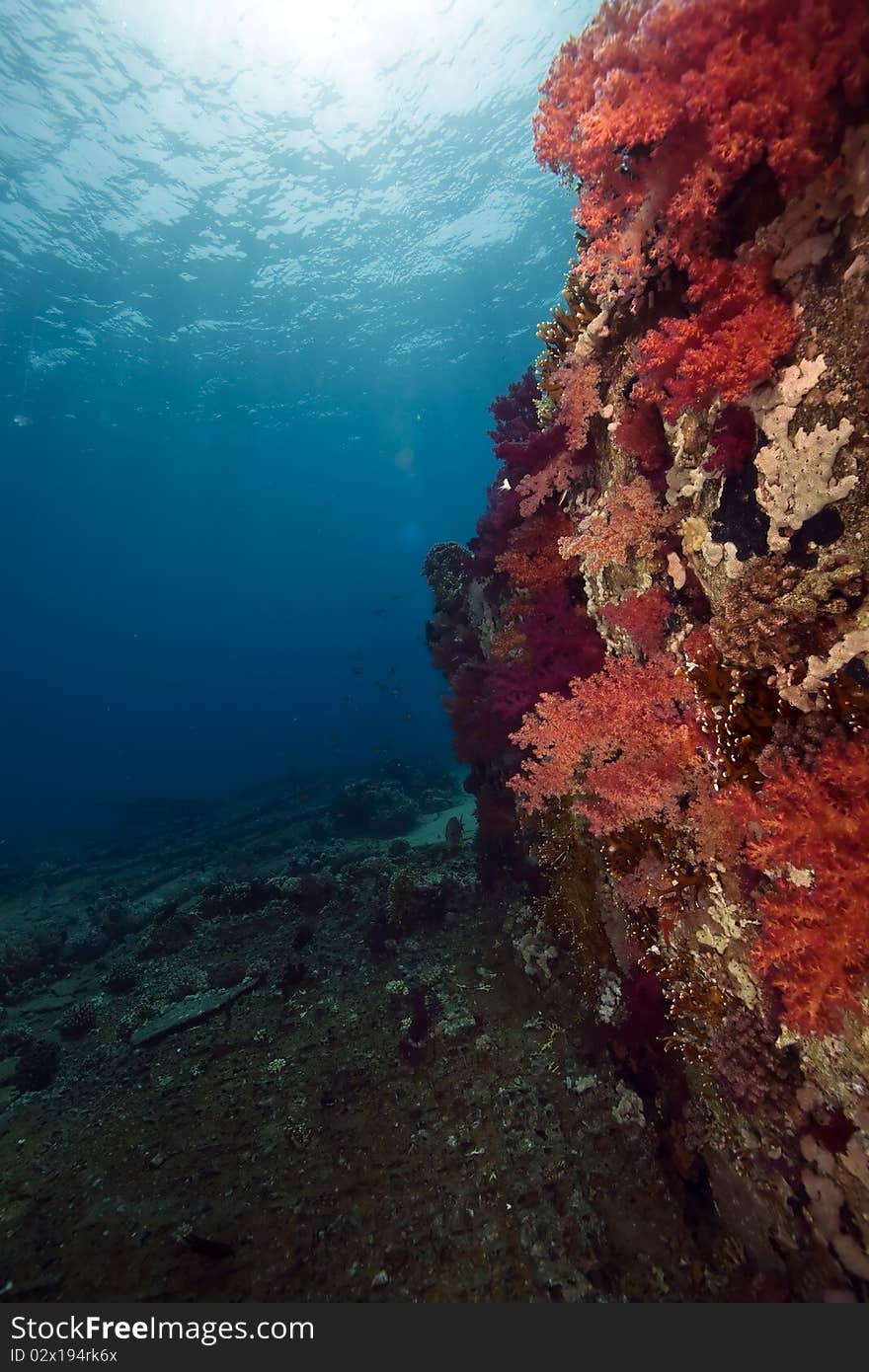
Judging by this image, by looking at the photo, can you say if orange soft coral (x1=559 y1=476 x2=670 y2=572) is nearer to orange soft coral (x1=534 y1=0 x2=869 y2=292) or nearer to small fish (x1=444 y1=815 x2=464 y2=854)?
orange soft coral (x1=534 y1=0 x2=869 y2=292)

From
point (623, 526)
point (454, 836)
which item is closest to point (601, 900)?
point (623, 526)

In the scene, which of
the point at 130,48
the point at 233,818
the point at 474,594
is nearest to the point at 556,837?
the point at 474,594

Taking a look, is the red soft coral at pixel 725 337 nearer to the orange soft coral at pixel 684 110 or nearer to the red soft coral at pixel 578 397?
the orange soft coral at pixel 684 110

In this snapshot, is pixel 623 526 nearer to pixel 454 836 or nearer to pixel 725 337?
pixel 725 337

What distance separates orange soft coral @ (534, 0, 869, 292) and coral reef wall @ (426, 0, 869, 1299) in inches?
0.6

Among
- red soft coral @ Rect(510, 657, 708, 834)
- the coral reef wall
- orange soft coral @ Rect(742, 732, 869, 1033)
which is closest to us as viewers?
orange soft coral @ Rect(742, 732, 869, 1033)

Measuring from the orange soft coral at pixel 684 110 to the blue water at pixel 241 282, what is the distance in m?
23.5

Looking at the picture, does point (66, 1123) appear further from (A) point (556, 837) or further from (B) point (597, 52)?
(B) point (597, 52)

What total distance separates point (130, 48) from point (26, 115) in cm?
553

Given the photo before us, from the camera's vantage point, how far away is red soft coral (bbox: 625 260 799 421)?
304cm

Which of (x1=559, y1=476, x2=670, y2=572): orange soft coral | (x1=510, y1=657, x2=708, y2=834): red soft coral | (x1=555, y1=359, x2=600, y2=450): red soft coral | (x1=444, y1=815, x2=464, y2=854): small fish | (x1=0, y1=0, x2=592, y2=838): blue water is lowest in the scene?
(x1=444, y1=815, x2=464, y2=854): small fish

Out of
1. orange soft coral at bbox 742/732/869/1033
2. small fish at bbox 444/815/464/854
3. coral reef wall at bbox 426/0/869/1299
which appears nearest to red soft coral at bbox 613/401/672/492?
coral reef wall at bbox 426/0/869/1299

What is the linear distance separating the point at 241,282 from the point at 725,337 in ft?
135

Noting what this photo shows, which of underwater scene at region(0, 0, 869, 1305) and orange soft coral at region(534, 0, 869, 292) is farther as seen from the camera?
underwater scene at region(0, 0, 869, 1305)
